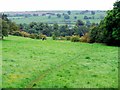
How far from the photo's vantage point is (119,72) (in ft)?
68.2

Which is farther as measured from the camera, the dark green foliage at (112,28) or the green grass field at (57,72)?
the dark green foliage at (112,28)

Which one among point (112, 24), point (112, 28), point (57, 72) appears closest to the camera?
point (57, 72)

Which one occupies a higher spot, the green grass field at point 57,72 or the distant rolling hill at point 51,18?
the green grass field at point 57,72

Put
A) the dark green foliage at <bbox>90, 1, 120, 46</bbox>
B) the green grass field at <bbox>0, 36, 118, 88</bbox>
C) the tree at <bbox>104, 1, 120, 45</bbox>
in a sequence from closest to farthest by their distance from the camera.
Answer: the green grass field at <bbox>0, 36, 118, 88</bbox> → the dark green foliage at <bbox>90, 1, 120, 46</bbox> → the tree at <bbox>104, 1, 120, 45</bbox>

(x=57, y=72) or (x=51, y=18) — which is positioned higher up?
(x=57, y=72)

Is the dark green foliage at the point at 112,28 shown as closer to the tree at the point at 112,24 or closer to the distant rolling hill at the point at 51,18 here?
the tree at the point at 112,24

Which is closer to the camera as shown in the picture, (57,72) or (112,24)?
(57,72)

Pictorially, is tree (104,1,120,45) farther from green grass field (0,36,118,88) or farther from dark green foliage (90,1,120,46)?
green grass field (0,36,118,88)

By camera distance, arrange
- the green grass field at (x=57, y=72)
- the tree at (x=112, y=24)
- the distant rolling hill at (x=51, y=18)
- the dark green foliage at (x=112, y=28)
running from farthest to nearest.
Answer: the distant rolling hill at (x=51, y=18) < the tree at (x=112, y=24) < the dark green foliage at (x=112, y=28) < the green grass field at (x=57, y=72)

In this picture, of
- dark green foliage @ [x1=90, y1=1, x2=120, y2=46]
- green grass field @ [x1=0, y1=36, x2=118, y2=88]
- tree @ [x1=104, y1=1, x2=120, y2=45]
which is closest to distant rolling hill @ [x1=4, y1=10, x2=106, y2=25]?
dark green foliage @ [x1=90, y1=1, x2=120, y2=46]

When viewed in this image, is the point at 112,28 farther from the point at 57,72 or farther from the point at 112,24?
the point at 57,72

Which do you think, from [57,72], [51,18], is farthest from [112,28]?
[51,18]

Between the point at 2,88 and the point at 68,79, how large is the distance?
4.36m

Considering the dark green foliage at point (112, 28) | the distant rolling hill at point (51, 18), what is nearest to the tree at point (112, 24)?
the dark green foliage at point (112, 28)
